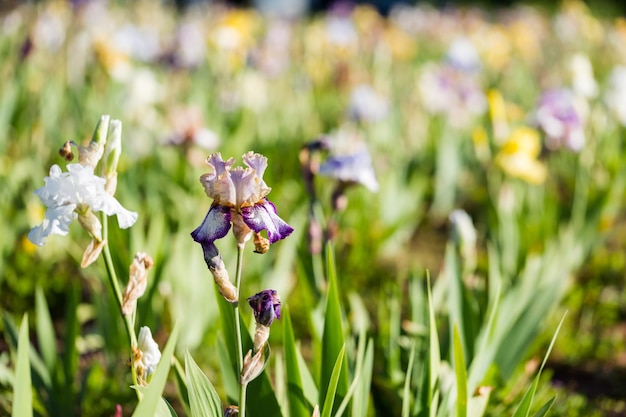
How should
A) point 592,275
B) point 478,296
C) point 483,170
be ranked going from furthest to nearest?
point 483,170 < point 592,275 < point 478,296

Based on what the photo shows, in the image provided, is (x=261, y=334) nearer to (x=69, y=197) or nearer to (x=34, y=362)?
(x=69, y=197)

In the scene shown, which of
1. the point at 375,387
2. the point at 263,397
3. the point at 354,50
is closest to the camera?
the point at 263,397

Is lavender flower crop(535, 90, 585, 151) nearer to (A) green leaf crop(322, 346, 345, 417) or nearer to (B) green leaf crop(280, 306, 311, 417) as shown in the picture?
(B) green leaf crop(280, 306, 311, 417)

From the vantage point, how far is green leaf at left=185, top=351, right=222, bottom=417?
44.8 inches

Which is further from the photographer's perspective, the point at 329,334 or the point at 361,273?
the point at 361,273

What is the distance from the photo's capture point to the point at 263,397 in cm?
126

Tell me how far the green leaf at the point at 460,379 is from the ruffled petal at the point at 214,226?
0.52 m

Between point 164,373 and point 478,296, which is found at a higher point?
point 164,373

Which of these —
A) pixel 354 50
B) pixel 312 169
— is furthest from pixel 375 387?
pixel 354 50

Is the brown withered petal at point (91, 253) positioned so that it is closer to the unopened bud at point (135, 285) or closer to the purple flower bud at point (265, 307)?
the unopened bud at point (135, 285)

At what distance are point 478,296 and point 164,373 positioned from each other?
54.6 inches

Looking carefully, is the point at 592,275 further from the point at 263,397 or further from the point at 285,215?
the point at 263,397

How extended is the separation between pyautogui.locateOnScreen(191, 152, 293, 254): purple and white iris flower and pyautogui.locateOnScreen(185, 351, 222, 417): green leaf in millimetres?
240

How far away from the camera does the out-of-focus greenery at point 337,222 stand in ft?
5.53
